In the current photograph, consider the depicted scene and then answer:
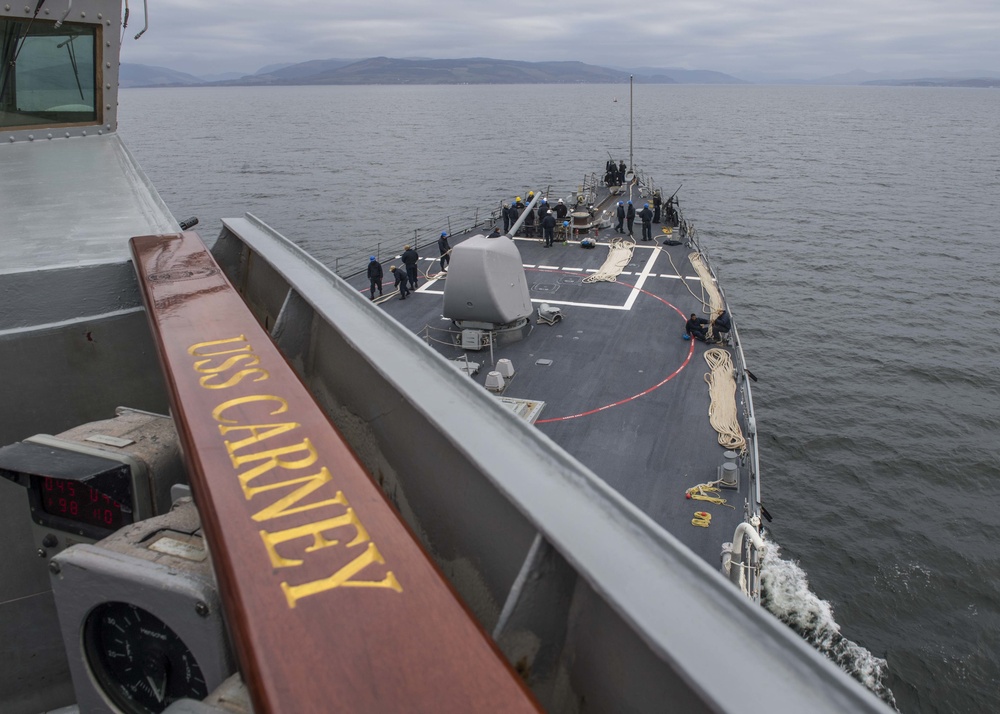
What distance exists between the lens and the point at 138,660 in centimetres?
281

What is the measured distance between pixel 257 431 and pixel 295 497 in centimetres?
50

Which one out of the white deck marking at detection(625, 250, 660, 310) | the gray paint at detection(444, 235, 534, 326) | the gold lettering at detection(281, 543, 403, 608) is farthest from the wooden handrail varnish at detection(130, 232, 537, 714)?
the white deck marking at detection(625, 250, 660, 310)

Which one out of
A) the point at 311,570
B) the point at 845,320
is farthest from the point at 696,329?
the point at 311,570

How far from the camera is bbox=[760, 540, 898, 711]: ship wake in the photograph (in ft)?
41.7

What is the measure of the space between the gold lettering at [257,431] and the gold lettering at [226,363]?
55cm

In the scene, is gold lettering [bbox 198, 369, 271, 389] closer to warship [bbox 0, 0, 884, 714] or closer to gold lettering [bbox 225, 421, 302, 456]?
warship [bbox 0, 0, 884, 714]

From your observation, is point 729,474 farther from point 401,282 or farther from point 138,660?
point 401,282

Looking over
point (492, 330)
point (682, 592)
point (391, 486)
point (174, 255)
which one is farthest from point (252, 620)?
point (492, 330)

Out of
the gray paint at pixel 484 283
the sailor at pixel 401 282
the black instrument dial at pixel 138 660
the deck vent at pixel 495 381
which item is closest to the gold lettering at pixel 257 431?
the black instrument dial at pixel 138 660

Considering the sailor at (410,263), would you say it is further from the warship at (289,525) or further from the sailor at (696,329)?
the warship at (289,525)

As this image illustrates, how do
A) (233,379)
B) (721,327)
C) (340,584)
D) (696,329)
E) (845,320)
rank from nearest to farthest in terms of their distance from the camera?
(340,584)
(233,379)
(721,327)
(696,329)
(845,320)

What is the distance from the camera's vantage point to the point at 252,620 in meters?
1.76

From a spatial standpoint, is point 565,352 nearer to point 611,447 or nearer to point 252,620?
point 611,447

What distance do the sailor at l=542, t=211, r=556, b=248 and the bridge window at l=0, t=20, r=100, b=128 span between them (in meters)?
16.9
